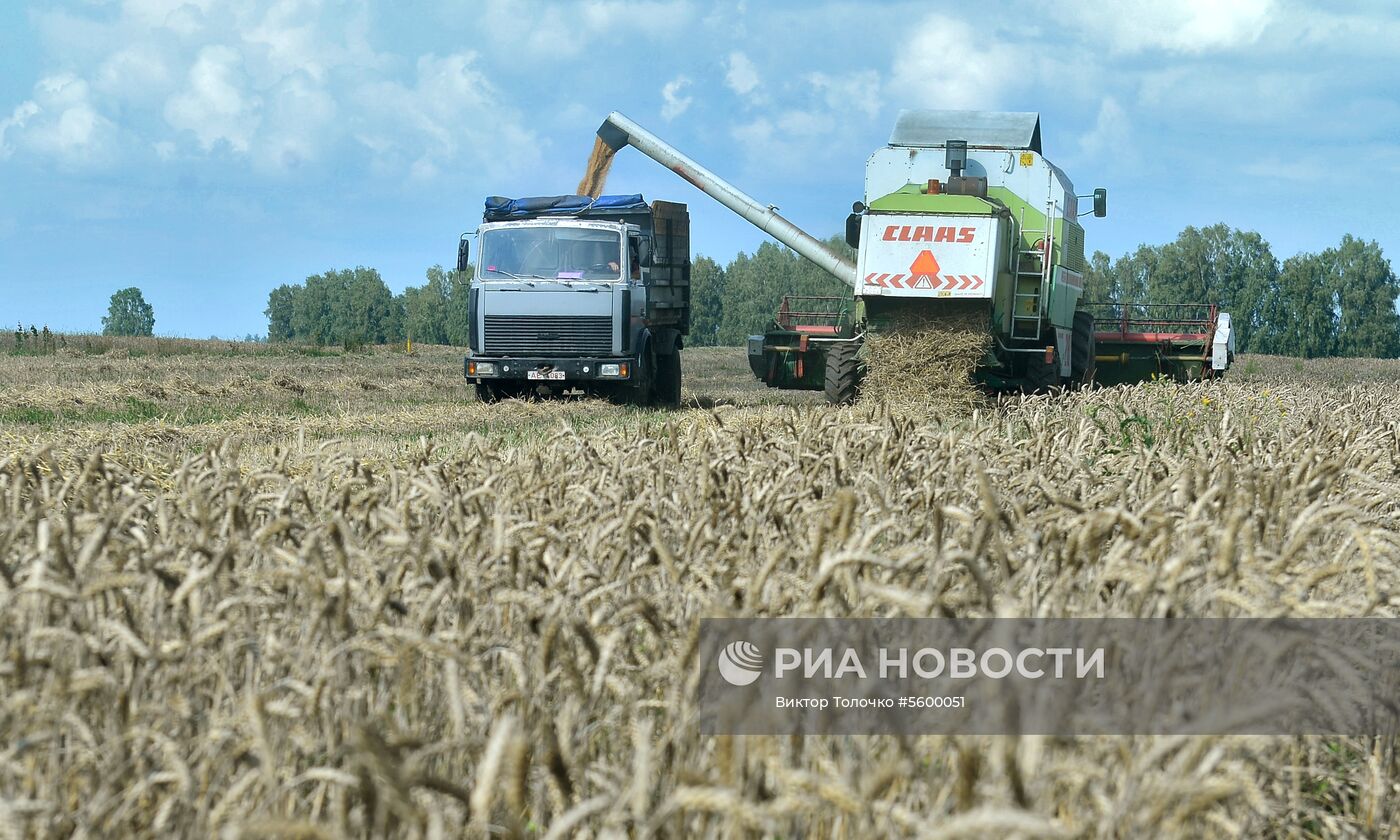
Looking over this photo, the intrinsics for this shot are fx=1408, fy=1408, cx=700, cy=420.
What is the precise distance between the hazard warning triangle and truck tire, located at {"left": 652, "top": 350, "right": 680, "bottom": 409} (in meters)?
4.87

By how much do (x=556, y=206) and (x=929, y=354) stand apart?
5.59 m

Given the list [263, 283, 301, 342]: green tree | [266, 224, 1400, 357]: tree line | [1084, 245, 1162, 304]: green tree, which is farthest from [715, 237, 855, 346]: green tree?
[263, 283, 301, 342]: green tree

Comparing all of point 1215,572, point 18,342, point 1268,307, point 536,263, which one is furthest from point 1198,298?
point 1215,572

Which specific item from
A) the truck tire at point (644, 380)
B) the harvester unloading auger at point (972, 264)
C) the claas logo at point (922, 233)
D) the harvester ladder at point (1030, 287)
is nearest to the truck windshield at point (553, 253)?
the truck tire at point (644, 380)

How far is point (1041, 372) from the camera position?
53.0ft

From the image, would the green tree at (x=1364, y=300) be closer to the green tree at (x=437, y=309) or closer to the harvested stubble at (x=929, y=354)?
the green tree at (x=437, y=309)

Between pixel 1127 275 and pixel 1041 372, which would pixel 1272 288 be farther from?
pixel 1041 372

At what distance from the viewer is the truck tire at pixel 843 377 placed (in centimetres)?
1557

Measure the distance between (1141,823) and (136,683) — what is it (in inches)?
62.3

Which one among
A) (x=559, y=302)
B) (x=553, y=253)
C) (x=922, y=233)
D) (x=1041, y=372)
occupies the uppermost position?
(x=922, y=233)

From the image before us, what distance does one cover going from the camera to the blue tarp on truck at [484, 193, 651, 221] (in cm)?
1783

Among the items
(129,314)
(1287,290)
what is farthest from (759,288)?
(129,314)

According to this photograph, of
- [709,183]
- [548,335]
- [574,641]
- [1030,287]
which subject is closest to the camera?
[574,641]

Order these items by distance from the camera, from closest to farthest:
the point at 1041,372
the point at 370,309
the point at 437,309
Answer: the point at 1041,372 < the point at 437,309 < the point at 370,309
